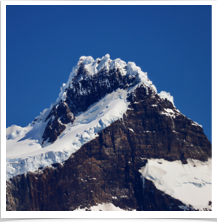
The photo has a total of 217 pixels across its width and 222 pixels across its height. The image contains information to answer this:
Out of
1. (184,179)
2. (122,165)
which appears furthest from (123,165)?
(184,179)

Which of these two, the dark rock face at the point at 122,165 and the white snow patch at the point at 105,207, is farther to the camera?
the dark rock face at the point at 122,165

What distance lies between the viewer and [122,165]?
589 feet

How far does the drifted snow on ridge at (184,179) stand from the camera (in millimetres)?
169125

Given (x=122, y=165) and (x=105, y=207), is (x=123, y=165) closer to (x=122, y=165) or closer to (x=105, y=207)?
(x=122, y=165)

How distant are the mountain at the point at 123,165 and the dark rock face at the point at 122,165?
0.31 m

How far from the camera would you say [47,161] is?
174250 millimetres

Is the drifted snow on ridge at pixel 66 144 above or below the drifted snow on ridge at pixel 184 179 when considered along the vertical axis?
above

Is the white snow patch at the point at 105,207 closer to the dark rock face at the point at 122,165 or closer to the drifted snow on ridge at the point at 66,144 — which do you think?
the dark rock face at the point at 122,165

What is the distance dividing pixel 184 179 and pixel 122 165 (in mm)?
20850

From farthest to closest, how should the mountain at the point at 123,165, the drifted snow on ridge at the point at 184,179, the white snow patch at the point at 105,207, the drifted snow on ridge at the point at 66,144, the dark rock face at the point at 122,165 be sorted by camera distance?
the drifted snow on ridge at the point at 66,144
the mountain at the point at 123,165
the dark rock face at the point at 122,165
the drifted snow on ridge at the point at 184,179
the white snow patch at the point at 105,207

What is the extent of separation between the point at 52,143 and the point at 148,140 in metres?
35.6

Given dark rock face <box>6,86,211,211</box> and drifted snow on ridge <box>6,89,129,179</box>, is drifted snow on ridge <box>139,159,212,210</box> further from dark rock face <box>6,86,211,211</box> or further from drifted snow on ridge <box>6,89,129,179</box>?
drifted snow on ridge <box>6,89,129,179</box>

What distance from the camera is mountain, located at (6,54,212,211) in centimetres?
16950

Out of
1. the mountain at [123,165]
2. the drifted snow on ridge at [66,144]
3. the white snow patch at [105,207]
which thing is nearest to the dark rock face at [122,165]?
the mountain at [123,165]
